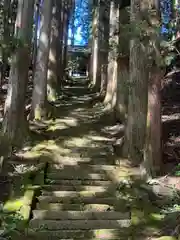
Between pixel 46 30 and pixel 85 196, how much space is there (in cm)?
Answer: 768

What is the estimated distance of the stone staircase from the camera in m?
6.82

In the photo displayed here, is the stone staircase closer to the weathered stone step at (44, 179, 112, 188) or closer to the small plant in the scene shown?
the weathered stone step at (44, 179, 112, 188)

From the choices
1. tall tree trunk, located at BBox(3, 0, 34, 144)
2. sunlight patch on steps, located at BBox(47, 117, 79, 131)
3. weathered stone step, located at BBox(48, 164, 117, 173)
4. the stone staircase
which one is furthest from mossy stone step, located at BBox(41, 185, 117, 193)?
sunlight patch on steps, located at BBox(47, 117, 79, 131)

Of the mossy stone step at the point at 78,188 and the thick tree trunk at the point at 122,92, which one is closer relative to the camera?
the mossy stone step at the point at 78,188

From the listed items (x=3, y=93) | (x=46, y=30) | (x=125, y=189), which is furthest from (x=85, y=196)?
(x=3, y=93)

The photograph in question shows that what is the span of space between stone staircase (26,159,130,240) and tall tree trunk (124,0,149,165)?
26.1 inches

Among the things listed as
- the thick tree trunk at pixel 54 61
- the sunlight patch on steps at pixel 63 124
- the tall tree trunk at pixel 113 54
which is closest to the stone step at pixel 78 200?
the sunlight patch on steps at pixel 63 124

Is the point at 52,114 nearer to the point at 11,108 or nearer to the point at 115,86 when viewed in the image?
the point at 115,86

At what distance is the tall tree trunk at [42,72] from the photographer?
13.8m

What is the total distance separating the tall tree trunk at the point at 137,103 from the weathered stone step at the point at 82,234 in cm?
318

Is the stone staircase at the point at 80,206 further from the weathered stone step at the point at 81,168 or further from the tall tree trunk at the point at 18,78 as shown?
the tall tree trunk at the point at 18,78

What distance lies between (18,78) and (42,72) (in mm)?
3503

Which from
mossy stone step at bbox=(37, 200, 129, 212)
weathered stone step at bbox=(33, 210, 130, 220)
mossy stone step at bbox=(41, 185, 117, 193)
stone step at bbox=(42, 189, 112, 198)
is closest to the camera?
weathered stone step at bbox=(33, 210, 130, 220)

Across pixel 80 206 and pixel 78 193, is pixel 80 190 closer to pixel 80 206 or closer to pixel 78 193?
pixel 78 193
